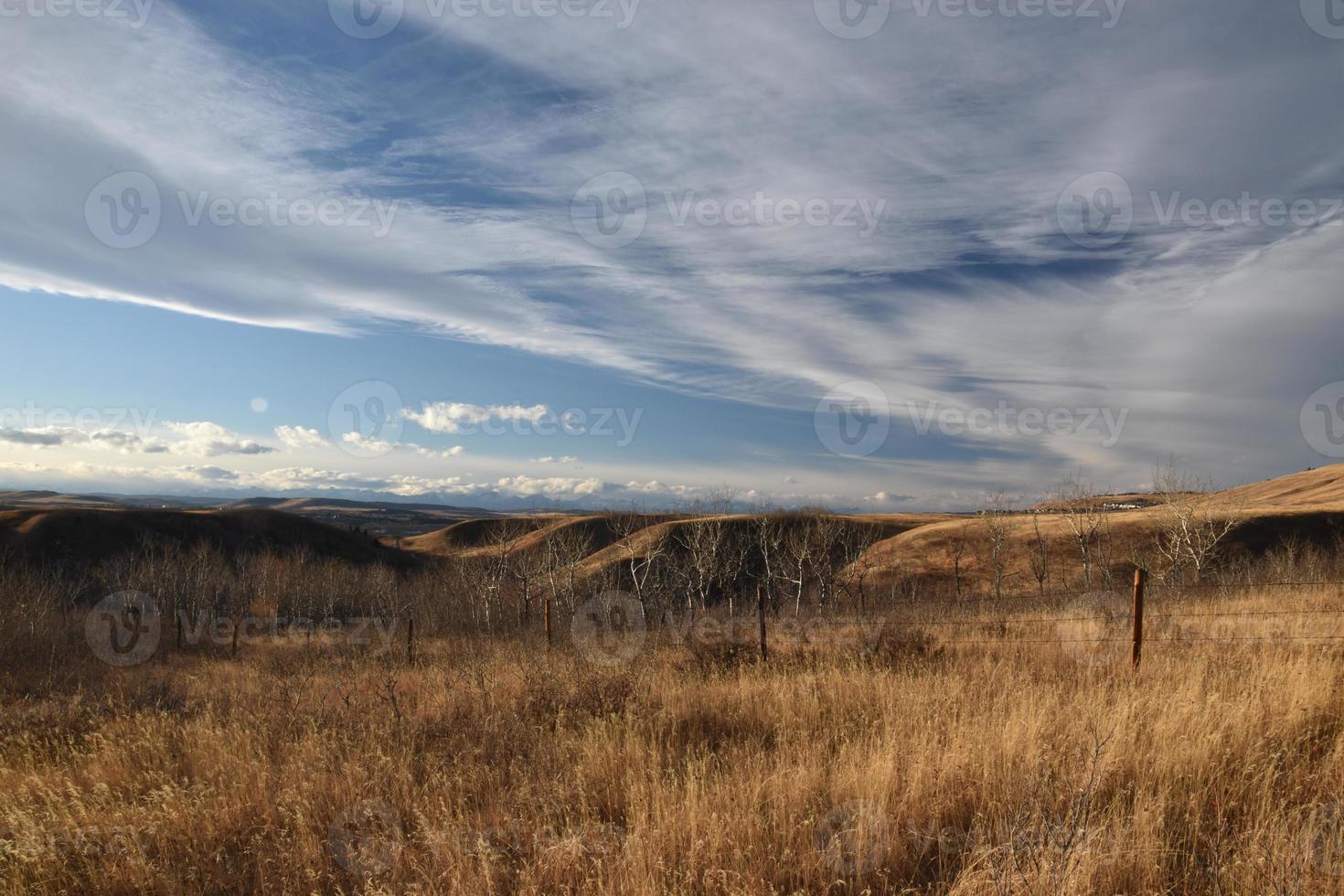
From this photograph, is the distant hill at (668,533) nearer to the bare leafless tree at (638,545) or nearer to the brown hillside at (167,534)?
the brown hillside at (167,534)

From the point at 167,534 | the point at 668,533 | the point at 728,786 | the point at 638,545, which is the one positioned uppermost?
the point at 728,786

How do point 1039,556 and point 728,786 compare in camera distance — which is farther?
point 1039,556

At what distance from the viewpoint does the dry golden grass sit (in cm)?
414

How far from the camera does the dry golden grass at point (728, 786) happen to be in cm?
414

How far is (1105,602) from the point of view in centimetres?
1752

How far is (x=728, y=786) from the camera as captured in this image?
5172 millimetres

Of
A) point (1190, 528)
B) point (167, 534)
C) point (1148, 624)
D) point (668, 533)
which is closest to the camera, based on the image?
point (1148, 624)

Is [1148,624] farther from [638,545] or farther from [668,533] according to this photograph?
[668,533]

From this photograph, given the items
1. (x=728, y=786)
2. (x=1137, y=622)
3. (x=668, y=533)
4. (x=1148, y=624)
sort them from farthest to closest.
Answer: (x=668, y=533), (x=1148, y=624), (x=1137, y=622), (x=728, y=786)

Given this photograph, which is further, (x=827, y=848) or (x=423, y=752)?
(x=423, y=752)

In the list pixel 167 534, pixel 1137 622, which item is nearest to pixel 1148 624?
pixel 1137 622

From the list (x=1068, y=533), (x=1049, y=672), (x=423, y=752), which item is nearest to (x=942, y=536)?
(x=1068, y=533)

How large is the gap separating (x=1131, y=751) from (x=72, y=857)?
8.13 m

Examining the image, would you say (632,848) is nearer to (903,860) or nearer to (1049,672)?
(903,860)
